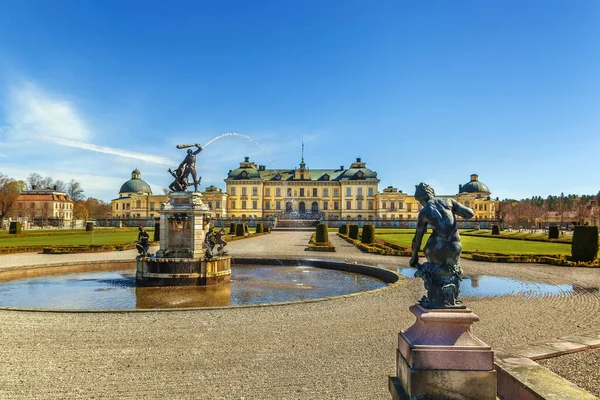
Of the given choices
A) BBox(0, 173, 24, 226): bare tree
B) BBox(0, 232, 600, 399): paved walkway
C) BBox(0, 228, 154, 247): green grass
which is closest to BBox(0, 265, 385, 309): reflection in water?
BBox(0, 232, 600, 399): paved walkway

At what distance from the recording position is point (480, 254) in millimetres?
19531

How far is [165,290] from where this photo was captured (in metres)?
11.9

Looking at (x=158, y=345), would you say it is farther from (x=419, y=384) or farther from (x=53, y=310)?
(x=419, y=384)

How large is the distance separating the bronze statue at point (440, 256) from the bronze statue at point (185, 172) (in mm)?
10481

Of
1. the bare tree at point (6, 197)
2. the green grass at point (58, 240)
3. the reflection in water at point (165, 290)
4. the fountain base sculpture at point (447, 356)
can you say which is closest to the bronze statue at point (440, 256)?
the fountain base sculpture at point (447, 356)

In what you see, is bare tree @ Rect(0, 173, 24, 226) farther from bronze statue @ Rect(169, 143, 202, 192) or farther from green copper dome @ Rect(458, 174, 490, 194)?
green copper dome @ Rect(458, 174, 490, 194)

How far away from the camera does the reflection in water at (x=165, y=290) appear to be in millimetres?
10211

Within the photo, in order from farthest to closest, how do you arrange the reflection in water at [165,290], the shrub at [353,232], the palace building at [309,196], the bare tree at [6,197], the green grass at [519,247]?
the palace building at [309,196]
the bare tree at [6,197]
the shrub at [353,232]
the green grass at [519,247]
the reflection in water at [165,290]

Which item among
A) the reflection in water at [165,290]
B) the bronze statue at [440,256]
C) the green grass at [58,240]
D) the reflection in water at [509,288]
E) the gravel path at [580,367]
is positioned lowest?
the reflection in water at [165,290]

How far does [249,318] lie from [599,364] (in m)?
5.27

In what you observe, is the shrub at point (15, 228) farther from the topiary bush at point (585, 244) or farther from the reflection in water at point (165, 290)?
the topiary bush at point (585, 244)

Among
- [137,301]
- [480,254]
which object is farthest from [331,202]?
[137,301]

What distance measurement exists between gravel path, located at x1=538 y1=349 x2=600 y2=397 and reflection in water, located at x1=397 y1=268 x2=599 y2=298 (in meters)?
4.94

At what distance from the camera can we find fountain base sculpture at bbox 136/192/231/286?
1259 cm
